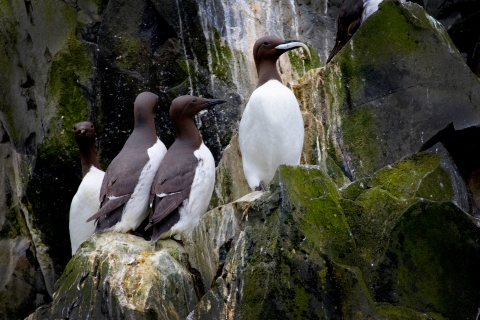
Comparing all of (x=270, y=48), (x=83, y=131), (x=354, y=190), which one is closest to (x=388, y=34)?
(x=270, y=48)

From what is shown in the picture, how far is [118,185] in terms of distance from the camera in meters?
6.78

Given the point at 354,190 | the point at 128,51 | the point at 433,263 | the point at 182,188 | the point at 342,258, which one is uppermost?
the point at 128,51

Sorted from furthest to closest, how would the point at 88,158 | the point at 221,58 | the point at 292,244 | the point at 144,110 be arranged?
the point at 221,58, the point at 88,158, the point at 144,110, the point at 292,244

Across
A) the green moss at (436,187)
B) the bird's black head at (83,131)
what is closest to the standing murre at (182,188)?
the bird's black head at (83,131)

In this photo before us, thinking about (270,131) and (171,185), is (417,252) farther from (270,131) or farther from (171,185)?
(171,185)

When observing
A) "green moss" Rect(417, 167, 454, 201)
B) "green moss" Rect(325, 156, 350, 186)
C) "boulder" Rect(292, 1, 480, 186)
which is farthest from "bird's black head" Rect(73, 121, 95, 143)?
"green moss" Rect(417, 167, 454, 201)

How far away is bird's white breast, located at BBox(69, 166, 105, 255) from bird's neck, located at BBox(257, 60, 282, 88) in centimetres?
169

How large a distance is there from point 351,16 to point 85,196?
2.95 m

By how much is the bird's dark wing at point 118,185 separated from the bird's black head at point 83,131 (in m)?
0.66

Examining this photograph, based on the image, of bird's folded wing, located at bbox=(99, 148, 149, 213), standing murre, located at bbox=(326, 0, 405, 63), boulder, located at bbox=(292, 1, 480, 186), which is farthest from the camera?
standing murre, located at bbox=(326, 0, 405, 63)

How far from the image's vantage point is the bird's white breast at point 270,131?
6.54 m

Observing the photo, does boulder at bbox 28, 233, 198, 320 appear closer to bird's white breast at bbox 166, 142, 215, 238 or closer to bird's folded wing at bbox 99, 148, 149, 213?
bird's white breast at bbox 166, 142, 215, 238

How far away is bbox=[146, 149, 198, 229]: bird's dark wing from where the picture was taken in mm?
6555

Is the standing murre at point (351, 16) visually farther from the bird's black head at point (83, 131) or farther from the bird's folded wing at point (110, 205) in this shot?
the bird's folded wing at point (110, 205)
